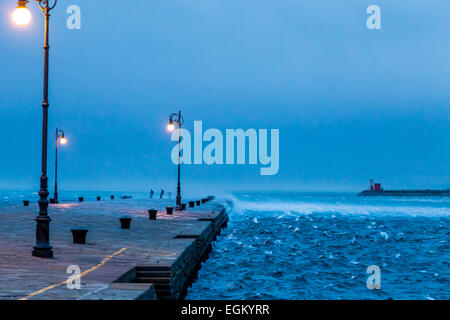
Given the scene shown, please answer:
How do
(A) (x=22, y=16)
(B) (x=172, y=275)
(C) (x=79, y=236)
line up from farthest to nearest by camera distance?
(C) (x=79, y=236), (A) (x=22, y=16), (B) (x=172, y=275)

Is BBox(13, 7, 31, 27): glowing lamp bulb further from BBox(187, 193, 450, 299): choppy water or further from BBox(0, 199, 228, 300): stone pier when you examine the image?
BBox(187, 193, 450, 299): choppy water

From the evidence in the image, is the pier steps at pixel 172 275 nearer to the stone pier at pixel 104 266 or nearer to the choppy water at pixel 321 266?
the stone pier at pixel 104 266

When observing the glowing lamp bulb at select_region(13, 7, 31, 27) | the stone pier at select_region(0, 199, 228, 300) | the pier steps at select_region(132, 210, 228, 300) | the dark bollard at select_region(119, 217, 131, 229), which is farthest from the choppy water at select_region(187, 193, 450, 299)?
the glowing lamp bulb at select_region(13, 7, 31, 27)

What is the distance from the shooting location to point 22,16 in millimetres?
13586

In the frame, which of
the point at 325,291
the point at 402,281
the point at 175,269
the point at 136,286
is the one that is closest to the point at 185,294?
the point at 175,269

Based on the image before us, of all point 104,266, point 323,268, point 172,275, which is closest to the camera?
point 104,266

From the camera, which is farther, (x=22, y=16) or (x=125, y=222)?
(x=125, y=222)

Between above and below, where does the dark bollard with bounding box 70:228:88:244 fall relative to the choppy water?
above

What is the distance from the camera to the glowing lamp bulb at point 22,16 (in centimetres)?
1357

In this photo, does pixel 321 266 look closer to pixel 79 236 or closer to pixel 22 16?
pixel 79 236

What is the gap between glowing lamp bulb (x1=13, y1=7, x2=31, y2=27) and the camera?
1357 cm

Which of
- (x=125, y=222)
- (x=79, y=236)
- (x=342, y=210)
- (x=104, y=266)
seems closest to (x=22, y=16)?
(x=104, y=266)
